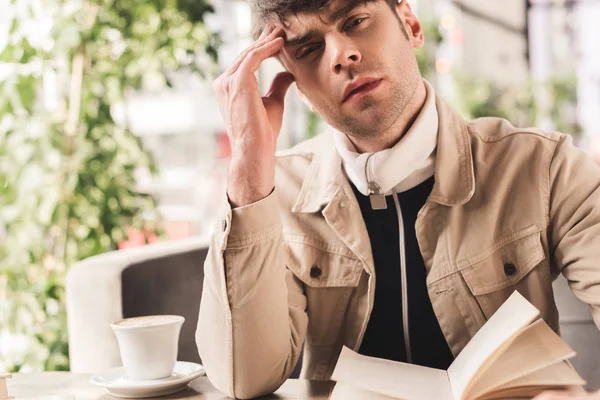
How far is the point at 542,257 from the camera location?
46.2 inches

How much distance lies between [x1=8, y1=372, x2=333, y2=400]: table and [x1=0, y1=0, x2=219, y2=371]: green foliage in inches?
34.1

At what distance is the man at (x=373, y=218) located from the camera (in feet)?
3.58

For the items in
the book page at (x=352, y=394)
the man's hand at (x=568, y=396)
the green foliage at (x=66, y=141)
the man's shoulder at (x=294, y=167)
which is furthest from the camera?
the green foliage at (x=66, y=141)

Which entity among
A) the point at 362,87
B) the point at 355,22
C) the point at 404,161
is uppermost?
the point at 355,22

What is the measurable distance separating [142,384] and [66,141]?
4.33 feet

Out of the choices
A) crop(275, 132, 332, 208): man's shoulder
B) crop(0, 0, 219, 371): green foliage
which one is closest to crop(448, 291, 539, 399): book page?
crop(275, 132, 332, 208): man's shoulder

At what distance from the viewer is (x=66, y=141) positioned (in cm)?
217

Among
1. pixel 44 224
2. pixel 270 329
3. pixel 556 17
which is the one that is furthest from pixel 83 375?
pixel 556 17

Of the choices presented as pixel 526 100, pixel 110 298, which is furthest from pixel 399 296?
pixel 526 100

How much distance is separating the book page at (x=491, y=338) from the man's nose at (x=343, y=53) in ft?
1.61

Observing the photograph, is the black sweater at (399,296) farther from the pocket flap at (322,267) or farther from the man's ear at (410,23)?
the man's ear at (410,23)

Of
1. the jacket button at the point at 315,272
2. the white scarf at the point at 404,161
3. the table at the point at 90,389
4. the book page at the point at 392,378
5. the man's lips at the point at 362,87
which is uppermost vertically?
the man's lips at the point at 362,87

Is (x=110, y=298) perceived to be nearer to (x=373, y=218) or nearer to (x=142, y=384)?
(x=142, y=384)

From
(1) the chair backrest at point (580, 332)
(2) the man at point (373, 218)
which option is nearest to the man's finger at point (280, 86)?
(2) the man at point (373, 218)
